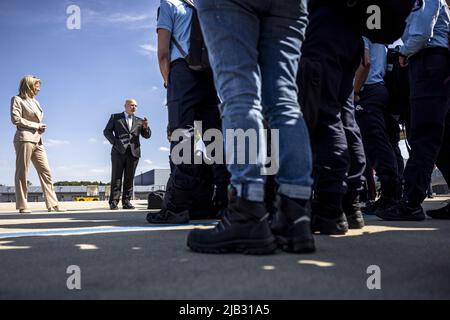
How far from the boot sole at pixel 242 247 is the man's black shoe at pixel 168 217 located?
1.29 meters

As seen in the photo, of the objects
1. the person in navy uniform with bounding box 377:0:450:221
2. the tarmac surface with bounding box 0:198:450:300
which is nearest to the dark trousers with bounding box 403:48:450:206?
the person in navy uniform with bounding box 377:0:450:221

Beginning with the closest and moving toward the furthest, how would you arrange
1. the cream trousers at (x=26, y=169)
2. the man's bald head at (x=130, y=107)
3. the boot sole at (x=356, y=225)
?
the boot sole at (x=356, y=225), the cream trousers at (x=26, y=169), the man's bald head at (x=130, y=107)

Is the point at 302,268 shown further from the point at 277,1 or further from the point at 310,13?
the point at 310,13

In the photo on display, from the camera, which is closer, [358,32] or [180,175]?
[358,32]

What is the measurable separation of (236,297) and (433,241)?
3.98ft

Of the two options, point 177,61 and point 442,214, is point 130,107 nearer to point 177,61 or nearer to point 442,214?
point 177,61

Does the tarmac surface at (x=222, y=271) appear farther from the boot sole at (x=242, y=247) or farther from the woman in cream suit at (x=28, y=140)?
the woman in cream suit at (x=28, y=140)

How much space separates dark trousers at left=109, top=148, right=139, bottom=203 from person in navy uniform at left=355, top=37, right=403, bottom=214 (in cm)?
381

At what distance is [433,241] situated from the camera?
158 centimetres

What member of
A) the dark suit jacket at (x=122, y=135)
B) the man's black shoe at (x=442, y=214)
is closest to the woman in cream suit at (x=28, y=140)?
the dark suit jacket at (x=122, y=135)

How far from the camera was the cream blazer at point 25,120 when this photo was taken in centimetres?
462

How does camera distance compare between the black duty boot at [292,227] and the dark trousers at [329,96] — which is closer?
the black duty boot at [292,227]

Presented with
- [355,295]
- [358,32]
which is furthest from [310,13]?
[355,295]

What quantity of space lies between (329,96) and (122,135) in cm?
461
